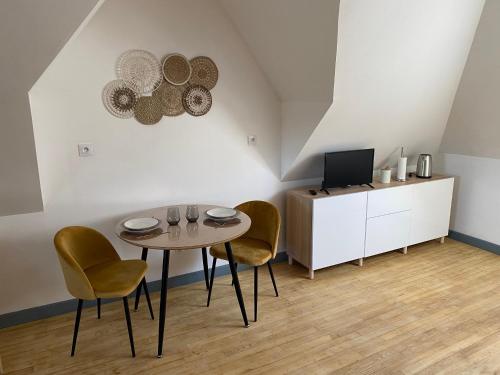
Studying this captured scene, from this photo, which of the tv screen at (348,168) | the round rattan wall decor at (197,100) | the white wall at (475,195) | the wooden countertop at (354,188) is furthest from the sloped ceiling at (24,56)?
the white wall at (475,195)

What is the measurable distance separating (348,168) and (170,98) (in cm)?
165

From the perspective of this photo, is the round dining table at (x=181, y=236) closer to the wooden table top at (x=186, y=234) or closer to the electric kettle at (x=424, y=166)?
the wooden table top at (x=186, y=234)

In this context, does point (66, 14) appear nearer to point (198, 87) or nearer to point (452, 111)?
point (198, 87)

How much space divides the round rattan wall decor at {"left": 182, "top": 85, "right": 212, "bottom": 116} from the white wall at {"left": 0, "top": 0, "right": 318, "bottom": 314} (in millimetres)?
54

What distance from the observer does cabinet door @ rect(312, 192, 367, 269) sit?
123 inches

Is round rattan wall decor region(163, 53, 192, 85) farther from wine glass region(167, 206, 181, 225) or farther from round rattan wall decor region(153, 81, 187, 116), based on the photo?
wine glass region(167, 206, 181, 225)

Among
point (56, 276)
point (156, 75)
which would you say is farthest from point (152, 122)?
point (56, 276)

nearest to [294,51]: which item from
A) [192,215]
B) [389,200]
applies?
[192,215]

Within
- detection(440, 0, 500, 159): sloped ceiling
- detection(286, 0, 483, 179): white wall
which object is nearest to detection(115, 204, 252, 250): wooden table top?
detection(286, 0, 483, 179): white wall

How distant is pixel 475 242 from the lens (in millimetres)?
3891

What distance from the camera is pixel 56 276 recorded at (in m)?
2.66

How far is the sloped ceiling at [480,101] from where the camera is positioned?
283 centimetres

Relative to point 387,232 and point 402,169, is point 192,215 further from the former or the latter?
point 402,169

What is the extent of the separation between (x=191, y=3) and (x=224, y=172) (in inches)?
50.7
